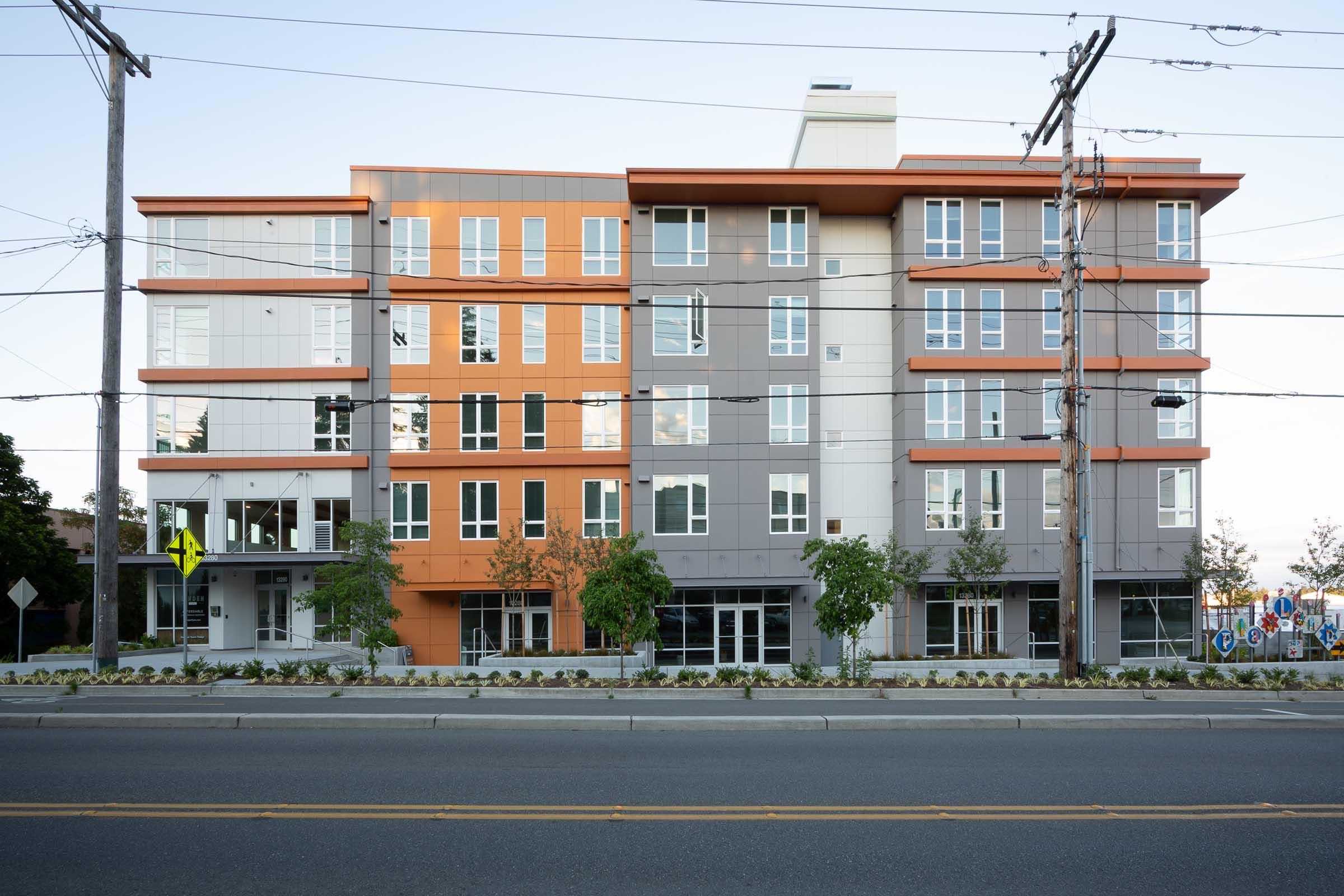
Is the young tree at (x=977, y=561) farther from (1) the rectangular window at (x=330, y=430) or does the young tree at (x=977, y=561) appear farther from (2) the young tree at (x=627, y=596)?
(1) the rectangular window at (x=330, y=430)

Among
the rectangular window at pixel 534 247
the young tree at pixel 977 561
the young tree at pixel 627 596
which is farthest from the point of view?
the rectangular window at pixel 534 247

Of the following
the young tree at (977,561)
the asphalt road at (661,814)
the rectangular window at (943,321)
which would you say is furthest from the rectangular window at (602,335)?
the asphalt road at (661,814)

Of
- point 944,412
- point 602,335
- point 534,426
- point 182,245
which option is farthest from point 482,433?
point 944,412

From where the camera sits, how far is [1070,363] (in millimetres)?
19391

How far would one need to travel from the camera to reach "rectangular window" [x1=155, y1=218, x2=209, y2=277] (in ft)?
109

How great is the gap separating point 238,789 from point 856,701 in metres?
10.8

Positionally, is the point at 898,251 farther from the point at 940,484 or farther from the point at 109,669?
the point at 109,669

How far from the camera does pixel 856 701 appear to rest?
53.0 ft

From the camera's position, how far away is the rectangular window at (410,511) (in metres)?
33.0

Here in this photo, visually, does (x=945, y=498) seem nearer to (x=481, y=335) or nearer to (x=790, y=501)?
(x=790, y=501)

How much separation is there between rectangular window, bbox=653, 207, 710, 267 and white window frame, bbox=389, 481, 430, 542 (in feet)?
39.2

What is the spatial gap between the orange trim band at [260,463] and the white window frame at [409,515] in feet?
5.14

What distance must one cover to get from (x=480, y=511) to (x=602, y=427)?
535 cm

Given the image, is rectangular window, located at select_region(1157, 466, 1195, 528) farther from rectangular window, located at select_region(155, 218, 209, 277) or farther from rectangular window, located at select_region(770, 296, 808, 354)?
rectangular window, located at select_region(155, 218, 209, 277)
